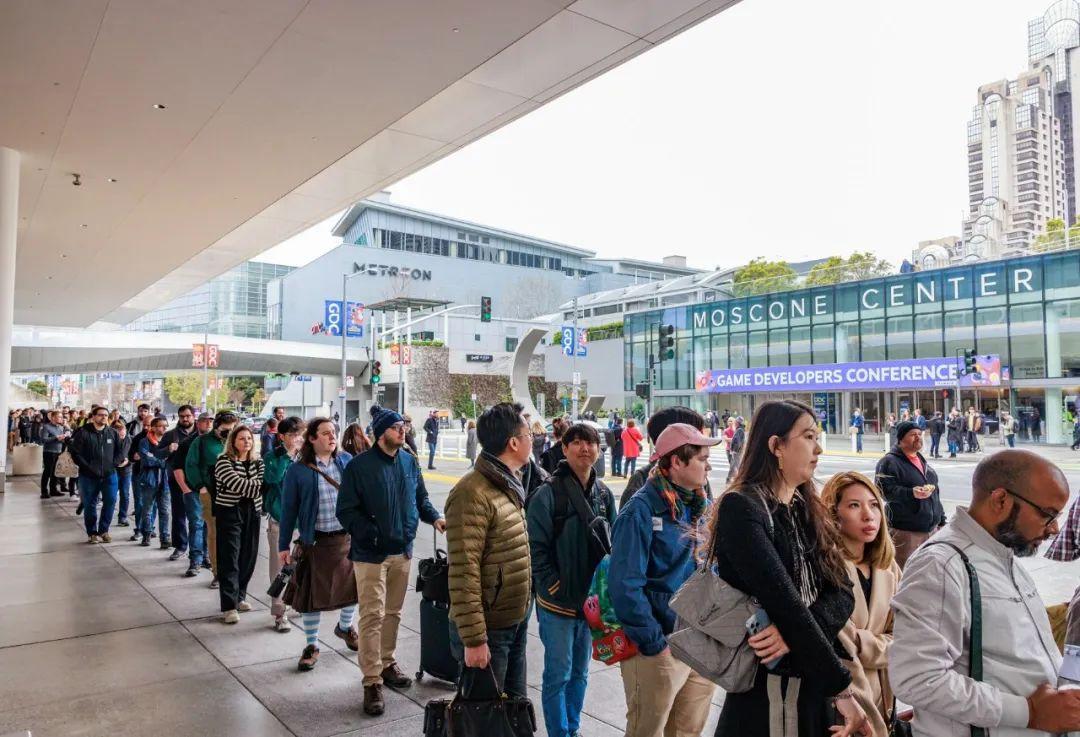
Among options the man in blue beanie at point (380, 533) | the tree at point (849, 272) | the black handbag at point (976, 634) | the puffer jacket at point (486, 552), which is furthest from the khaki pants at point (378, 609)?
the tree at point (849, 272)

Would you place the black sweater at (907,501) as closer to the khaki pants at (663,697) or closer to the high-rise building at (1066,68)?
the khaki pants at (663,697)

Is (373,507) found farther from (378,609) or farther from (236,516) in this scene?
(236,516)

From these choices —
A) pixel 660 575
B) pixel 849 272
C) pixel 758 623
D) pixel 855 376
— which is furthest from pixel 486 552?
pixel 849 272

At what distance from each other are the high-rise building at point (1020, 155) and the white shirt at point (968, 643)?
137517 millimetres

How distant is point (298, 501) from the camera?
5.98 m

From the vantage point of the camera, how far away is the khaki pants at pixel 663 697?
341 centimetres

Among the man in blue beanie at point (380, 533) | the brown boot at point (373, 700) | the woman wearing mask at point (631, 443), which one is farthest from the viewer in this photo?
the woman wearing mask at point (631, 443)

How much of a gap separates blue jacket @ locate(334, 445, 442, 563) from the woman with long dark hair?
3143 mm

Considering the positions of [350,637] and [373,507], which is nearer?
[373,507]

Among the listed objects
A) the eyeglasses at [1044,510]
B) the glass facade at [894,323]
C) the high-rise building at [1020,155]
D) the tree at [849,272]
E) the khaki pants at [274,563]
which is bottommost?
the khaki pants at [274,563]

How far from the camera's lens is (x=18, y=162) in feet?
41.4

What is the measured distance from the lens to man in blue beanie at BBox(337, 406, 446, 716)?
513 cm

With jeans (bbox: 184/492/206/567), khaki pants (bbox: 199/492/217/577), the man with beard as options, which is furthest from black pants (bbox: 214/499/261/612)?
the man with beard

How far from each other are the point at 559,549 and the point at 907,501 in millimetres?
4189
